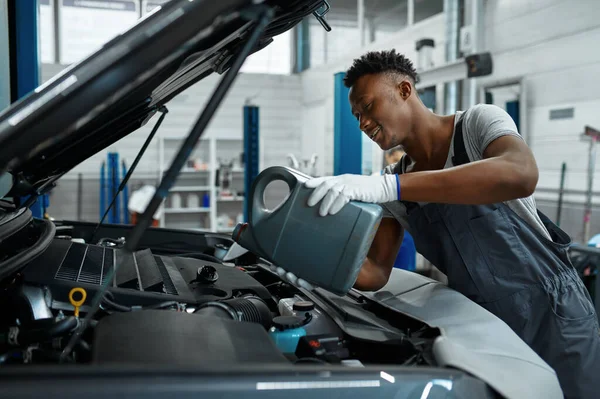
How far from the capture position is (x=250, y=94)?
28.5ft

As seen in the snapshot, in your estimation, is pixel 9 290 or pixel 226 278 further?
Answer: pixel 226 278

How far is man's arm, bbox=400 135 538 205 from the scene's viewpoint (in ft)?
3.78

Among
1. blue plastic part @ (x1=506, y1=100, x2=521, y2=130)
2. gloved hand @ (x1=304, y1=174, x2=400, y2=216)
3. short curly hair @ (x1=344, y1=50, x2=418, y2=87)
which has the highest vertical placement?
blue plastic part @ (x1=506, y1=100, x2=521, y2=130)

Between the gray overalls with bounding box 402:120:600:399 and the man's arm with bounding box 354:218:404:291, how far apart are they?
0.23 metres

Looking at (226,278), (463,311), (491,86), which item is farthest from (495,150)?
(491,86)

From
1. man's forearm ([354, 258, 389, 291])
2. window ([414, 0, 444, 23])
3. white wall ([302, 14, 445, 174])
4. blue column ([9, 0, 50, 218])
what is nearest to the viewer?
man's forearm ([354, 258, 389, 291])

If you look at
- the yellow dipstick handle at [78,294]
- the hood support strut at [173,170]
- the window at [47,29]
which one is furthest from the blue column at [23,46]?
the window at [47,29]

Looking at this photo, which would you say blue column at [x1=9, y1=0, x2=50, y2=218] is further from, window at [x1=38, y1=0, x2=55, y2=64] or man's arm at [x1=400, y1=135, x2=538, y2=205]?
window at [x1=38, y1=0, x2=55, y2=64]

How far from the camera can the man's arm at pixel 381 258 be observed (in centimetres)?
155

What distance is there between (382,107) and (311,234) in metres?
0.49

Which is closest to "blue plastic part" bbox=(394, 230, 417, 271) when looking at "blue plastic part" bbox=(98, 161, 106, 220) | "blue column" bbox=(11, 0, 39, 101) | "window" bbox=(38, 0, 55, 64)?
"blue column" bbox=(11, 0, 39, 101)

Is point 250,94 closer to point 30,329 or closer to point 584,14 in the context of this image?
point 584,14

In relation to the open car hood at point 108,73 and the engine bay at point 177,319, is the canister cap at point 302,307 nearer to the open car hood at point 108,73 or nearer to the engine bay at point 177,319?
the engine bay at point 177,319

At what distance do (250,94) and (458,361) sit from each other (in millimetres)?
8139
